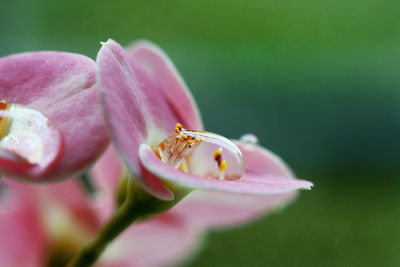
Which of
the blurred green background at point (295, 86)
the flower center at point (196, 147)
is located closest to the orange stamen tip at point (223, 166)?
the flower center at point (196, 147)

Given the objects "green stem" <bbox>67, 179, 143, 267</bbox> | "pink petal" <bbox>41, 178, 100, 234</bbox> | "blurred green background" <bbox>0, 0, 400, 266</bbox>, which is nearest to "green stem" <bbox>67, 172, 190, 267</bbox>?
"green stem" <bbox>67, 179, 143, 267</bbox>

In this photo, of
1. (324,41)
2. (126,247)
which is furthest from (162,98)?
(324,41)

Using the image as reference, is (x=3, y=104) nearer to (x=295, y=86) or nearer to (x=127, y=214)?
(x=127, y=214)

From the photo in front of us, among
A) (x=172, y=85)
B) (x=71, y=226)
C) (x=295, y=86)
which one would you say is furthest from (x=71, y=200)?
(x=295, y=86)

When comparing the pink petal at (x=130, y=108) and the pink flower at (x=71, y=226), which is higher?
the pink petal at (x=130, y=108)

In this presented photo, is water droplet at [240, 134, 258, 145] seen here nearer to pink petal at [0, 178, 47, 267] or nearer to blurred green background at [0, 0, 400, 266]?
pink petal at [0, 178, 47, 267]

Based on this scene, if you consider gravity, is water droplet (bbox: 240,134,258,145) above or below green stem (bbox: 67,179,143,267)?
above

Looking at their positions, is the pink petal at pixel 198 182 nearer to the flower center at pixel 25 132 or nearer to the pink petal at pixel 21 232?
the flower center at pixel 25 132
